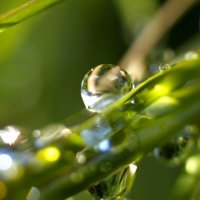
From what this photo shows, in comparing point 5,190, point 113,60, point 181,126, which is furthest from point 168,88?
point 113,60

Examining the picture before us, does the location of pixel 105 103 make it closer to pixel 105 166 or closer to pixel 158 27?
pixel 105 166

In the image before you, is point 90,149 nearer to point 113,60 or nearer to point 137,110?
point 137,110

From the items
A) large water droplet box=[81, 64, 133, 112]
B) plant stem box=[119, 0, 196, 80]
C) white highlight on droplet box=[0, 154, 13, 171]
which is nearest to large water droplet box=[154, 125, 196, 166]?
large water droplet box=[81, 64, 133, 112]

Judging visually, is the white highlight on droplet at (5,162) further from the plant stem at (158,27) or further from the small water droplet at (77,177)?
the plant stem at (158,27)

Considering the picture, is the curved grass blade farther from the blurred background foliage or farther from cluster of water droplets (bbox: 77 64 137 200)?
the blurred background foliage

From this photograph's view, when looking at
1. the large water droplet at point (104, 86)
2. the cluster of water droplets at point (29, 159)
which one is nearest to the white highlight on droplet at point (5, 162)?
the cluster of water droplets at point (29, 159)

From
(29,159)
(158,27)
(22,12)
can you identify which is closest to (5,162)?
(29,159)
